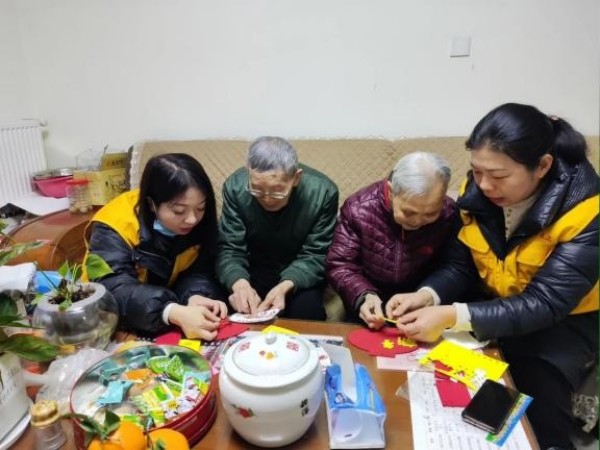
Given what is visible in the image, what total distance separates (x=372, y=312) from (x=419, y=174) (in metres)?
0.38

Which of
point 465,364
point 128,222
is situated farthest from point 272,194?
point 465,364

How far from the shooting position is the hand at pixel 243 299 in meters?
1.28

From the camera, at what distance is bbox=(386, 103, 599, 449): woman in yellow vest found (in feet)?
3.43

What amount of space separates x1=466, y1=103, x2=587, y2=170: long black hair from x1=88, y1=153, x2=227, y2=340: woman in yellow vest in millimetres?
798

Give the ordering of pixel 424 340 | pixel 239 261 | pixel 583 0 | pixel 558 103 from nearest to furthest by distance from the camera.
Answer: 1. pixel 424 340
2. pixel 239 261
3. pixel 583 0
4. pixel 558 103

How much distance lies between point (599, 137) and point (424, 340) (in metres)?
Answer: 0.65

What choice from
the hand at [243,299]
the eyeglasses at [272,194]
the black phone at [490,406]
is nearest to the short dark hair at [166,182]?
the eyeglasses at [272,194]

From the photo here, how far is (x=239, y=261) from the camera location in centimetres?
159

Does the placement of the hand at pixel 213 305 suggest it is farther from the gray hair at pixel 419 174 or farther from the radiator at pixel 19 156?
the radiator at pixel 19 156

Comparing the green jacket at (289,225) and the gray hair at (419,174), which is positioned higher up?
the gray hair at (419,174)

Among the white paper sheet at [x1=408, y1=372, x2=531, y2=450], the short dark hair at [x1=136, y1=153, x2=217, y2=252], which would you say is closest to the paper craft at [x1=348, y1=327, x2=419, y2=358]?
the white paper sheet at [x1=408, y1=372, x2=531, y2=450]

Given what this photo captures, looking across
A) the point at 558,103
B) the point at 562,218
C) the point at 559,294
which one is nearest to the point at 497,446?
the point at 559,294

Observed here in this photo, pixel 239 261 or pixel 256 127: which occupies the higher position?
pixel 256 127

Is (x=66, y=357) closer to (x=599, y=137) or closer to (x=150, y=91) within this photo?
(x=599, y=137)
